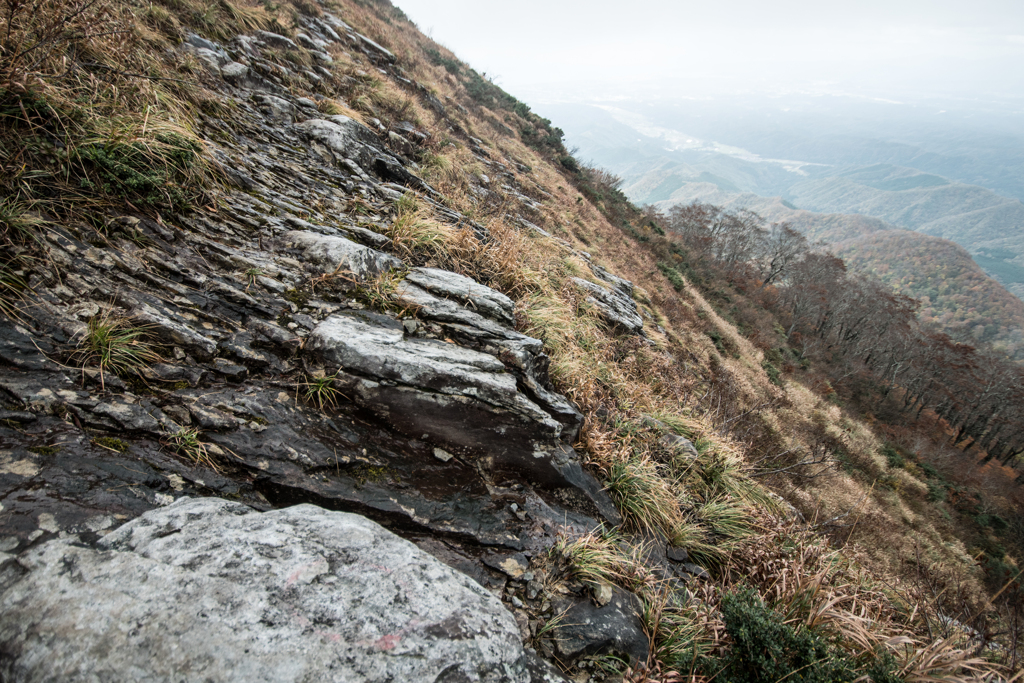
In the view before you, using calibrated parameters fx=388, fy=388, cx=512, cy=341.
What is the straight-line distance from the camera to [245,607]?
143 centimetres

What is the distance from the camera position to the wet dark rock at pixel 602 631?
2.26 metres

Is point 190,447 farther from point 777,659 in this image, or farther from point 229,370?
point 777,659

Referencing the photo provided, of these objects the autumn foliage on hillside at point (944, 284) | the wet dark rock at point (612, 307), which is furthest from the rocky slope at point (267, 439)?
the autumn foliage on hillside at point (944, 284)

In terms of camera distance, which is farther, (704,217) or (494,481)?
(704,217)

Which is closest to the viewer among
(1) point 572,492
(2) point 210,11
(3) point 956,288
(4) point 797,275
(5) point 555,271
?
(1) point 572,492

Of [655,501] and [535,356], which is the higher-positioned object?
[535,356]

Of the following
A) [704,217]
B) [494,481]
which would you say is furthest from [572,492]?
[704,217]

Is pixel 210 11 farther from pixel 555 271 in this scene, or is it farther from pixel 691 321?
pixel 691 321

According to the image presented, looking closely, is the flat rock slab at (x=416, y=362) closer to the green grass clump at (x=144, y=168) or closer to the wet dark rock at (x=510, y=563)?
the wet dark rock at (x=510, y=563)

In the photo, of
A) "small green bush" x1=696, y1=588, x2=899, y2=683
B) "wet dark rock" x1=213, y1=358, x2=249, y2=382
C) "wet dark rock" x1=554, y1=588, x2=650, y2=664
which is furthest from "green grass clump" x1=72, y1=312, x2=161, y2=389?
"small green bush" x1=696, y1=588, x2=899, y2=683

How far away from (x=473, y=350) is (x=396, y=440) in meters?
1.03

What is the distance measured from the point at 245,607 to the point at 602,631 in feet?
6.46

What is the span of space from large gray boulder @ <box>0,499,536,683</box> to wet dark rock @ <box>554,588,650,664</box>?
0.42 m

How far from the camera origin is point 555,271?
7.38 metres
